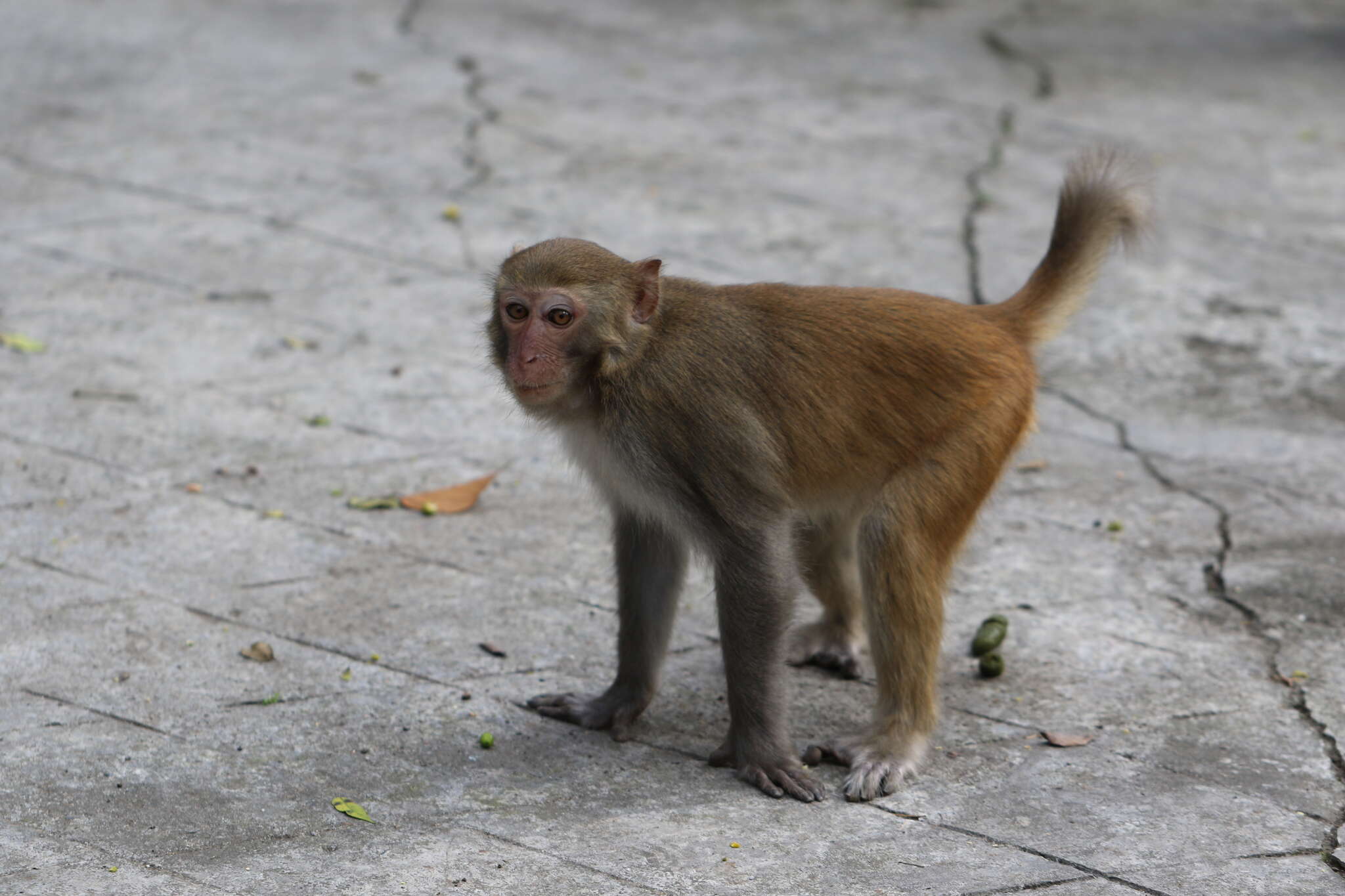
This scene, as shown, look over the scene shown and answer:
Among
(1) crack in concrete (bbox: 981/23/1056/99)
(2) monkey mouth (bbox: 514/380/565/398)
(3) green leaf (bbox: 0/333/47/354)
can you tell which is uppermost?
(1) crack in concrete (bbox: 981/23/1056/99)

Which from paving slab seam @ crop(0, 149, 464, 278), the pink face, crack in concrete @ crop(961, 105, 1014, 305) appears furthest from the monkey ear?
paving slab seam @ crop(0, 149, 464, 278)

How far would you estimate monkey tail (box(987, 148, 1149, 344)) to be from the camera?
157 inches

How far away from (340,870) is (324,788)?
1.25 feet

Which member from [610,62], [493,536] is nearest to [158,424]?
[493,536]

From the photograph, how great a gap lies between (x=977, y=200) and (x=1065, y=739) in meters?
4.36

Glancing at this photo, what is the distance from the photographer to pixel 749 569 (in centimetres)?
346

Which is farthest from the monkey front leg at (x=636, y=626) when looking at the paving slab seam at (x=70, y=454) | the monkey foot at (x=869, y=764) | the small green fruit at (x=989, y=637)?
the paving slab seam at (x=70, y=454)

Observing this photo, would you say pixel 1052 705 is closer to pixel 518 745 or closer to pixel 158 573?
pixel 518 745

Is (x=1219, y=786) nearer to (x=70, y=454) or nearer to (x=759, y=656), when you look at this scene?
(x=759, y=656)

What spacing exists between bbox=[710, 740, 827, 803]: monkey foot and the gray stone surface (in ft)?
0.18

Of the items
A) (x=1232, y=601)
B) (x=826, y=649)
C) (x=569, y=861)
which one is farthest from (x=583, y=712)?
(x=1232, y=601)

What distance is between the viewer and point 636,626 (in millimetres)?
3836

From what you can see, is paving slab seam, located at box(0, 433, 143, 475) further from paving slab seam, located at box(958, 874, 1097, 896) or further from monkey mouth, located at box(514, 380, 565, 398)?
paving slab seam, located at box(958, 874, 1097, 896)

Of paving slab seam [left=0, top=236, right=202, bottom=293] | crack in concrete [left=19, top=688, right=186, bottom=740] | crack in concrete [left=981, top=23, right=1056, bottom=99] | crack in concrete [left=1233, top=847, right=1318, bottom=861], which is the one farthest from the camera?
crack in concrete [left=981, top=23, right=1056, bottom=99]
